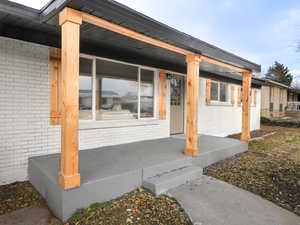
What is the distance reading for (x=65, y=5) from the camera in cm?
214

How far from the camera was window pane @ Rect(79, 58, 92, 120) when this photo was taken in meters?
3.92

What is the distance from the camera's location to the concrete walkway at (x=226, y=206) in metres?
2.25

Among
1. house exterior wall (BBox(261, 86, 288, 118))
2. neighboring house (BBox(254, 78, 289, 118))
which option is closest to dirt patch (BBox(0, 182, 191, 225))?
neighboring house (BBox(254, 78, 289, 118))

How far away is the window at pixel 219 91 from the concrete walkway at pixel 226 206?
5.07 meters

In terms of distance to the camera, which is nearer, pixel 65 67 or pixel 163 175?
pixel 65 67

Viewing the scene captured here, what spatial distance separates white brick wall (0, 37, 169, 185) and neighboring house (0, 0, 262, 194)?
1 centimetres

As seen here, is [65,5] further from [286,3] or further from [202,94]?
[286,3]

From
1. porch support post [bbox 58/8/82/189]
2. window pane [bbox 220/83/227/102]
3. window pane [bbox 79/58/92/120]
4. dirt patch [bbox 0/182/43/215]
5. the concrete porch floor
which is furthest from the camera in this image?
window pane [bbox 220/83/227/102]

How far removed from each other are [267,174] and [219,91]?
15.6 feet

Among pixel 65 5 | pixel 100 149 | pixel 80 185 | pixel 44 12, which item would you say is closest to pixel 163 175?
pixel 80 185

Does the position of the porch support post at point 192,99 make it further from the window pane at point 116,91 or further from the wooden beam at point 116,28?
the window pane at point 116,91

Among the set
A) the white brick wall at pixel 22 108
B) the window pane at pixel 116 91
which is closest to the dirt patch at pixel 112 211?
the white brick wall at pixel 22 108

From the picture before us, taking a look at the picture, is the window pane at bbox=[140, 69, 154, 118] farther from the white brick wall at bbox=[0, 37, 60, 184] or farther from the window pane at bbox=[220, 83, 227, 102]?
the window pane at bbox=[220, 83, 227, 102]

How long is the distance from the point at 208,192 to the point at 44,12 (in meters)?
3.42
